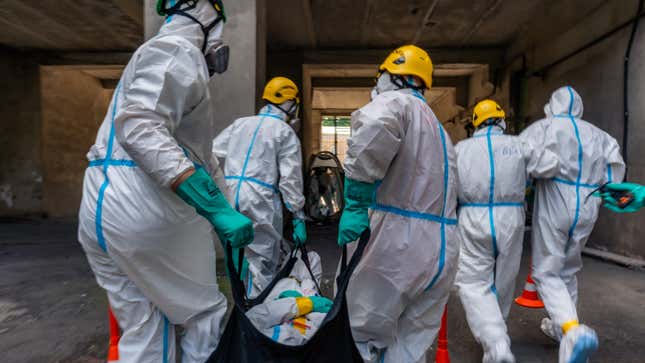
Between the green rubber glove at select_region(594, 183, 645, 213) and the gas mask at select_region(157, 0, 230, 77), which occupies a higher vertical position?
the gas mask at select_region(157, 0, 230, 77)

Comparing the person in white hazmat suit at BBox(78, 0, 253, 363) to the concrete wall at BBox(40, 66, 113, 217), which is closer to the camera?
the person in white hazmat suit at BBox(78, 0, 253, 363)

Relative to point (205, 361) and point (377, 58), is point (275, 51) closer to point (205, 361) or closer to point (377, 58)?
point (377, 58)

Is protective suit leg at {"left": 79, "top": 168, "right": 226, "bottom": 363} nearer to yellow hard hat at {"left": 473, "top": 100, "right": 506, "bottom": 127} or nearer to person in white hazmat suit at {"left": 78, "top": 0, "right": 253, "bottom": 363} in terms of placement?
person in white hazmat suit at {"left": 78, "top": 0, "right": 253, "bottom": 363}

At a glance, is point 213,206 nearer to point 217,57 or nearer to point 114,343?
point 217,57

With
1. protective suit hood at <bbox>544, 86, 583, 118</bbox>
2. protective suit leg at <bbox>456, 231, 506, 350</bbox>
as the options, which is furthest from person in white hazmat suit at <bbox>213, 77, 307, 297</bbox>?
protective suit hood at <bbox>544, 86, 583, 118</bbox>

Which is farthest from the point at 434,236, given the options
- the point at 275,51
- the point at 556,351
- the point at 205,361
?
the point at 275,51

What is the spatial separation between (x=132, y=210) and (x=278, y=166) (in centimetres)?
178

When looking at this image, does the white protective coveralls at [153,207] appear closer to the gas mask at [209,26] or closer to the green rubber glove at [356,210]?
the gas mask at [209,26]

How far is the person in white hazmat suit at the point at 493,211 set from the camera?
2.39m

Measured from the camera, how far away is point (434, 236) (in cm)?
160

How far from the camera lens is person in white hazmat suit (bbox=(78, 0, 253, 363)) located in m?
1.22

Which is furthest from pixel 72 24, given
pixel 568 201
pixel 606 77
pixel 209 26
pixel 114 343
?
pixel 606 77

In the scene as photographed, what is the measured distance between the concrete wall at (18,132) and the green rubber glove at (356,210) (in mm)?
9471

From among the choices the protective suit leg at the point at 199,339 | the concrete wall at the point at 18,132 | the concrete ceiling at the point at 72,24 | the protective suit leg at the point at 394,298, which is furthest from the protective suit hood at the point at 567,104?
the concrete wall at the point at 18,132
